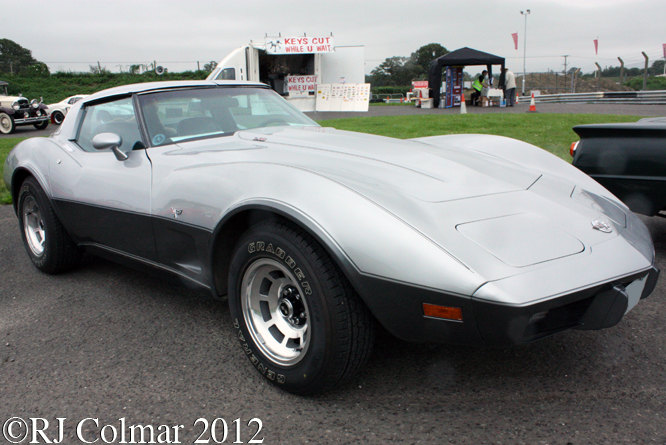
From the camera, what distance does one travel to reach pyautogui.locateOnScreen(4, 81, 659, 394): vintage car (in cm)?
163

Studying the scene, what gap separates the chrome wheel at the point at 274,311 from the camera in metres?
2.00

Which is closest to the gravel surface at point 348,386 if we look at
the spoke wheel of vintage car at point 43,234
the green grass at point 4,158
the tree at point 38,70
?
the spoke wheel of vintage car at point 43,234

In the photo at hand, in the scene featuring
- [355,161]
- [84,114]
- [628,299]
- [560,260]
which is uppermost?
[84,114]

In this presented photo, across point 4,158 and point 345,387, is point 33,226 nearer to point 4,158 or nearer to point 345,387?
point 345,387

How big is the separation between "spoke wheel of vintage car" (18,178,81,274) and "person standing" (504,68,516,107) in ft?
57.1

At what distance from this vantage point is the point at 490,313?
1.54 m

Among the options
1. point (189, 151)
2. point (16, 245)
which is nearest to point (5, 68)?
point (16, 245)

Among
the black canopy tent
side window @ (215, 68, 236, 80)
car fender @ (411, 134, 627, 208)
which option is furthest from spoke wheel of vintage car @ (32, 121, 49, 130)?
car fender @ (411, 134, 627, 208)

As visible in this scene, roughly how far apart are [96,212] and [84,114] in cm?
94

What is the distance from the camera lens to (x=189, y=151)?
257cm

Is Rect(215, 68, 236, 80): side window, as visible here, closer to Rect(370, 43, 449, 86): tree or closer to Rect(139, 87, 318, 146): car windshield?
Rect(139, 87, 318, 146): car windshield

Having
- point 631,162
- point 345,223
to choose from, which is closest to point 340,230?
point 345,223

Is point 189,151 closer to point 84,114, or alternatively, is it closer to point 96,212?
point 96,212

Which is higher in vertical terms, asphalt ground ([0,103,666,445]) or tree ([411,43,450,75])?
tree ([411,43,450,75])
